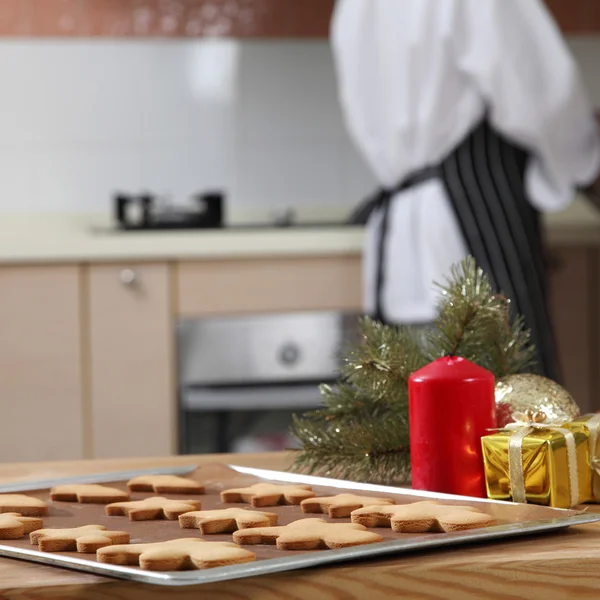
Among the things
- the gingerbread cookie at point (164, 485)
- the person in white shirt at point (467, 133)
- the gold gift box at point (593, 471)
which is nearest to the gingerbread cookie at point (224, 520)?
the gingerbread cookie at point (164, 485)

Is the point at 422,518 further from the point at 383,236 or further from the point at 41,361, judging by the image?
the point at 41,361

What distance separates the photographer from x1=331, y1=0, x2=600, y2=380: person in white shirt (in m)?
2.09

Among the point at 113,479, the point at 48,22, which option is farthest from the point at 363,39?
the point at 113,479

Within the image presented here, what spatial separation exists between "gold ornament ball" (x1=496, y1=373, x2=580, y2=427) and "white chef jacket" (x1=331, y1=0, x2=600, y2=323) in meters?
1.09

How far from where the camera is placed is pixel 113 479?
0.89 meters

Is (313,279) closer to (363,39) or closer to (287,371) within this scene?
(287,371)

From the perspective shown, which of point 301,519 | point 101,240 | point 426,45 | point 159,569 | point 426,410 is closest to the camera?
point 159,569

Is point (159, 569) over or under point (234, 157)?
under

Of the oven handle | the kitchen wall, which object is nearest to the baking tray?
the oven handle

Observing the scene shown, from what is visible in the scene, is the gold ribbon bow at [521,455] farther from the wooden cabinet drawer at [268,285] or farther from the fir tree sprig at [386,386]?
the wooden cabinet drawer at [268,285]

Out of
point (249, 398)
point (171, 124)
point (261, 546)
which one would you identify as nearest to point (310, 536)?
point (261, 546)

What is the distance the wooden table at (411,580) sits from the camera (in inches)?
23.0

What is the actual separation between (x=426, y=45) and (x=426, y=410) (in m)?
1.37

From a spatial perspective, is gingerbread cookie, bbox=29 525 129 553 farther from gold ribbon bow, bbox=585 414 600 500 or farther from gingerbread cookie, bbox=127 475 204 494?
gold ribbon bow, bbox=585 414 600 500
